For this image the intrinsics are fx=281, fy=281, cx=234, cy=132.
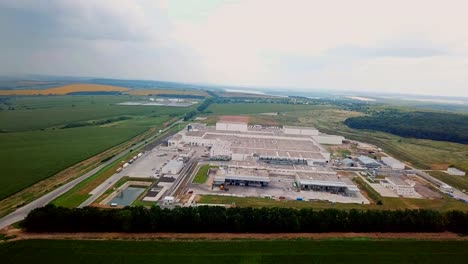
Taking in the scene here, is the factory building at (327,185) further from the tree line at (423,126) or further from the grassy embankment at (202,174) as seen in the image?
the tree line at (423,126)

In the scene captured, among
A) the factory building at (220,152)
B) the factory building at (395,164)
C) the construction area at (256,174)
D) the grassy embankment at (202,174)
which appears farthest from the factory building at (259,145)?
the factory building at (395,164)

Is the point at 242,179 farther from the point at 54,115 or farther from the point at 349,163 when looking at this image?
the point at 54,115

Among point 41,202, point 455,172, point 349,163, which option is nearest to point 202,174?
point 41,202

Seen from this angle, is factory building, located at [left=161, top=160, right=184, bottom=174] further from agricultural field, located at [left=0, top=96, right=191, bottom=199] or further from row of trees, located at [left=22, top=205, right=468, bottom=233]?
row of trees, located at [left=22, top=205, right=468, bottom=233]

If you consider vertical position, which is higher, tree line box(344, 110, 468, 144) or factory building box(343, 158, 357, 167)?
tree line box(344, 110, 468, 144)

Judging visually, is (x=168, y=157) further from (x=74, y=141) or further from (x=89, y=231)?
(x=89, y=231)

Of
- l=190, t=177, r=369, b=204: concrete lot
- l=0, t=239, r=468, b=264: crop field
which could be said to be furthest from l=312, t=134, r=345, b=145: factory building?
l=0, t=239, r=468, b=264: crop field
